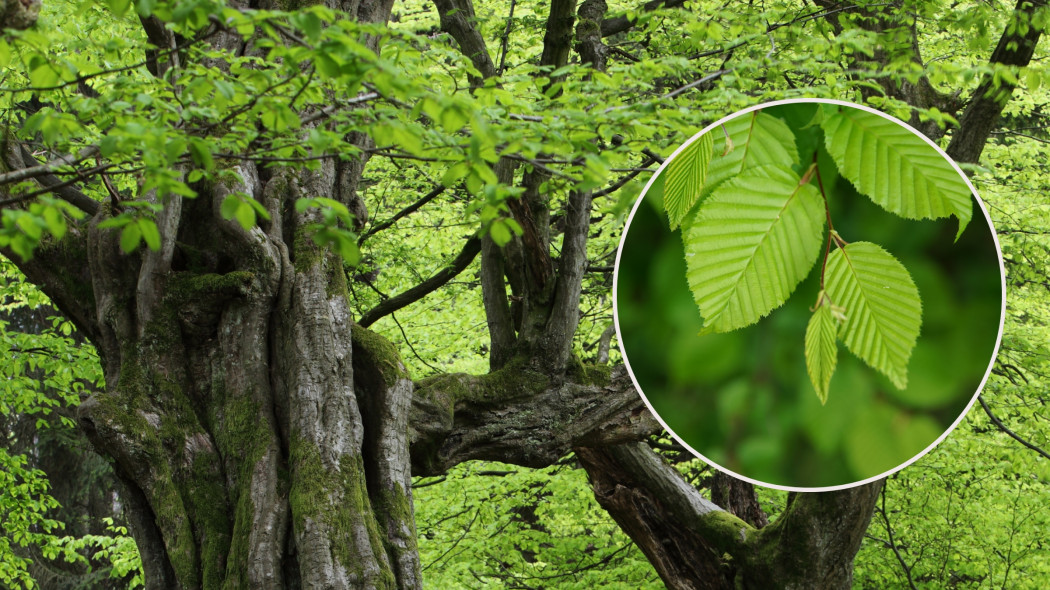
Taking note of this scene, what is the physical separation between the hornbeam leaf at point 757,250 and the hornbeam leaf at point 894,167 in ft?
0.56

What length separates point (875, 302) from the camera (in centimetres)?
197

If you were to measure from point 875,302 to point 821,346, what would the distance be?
152 millimetres

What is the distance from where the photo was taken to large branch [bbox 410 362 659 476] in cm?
555

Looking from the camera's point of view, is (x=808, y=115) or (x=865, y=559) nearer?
(x=808, y=115)

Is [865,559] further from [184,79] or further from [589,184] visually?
[184,79]

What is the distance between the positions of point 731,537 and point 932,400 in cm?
447

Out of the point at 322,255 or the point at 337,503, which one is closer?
the point at 337,503

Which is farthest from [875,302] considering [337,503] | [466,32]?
[466,32]

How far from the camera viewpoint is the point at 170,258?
4.64 m

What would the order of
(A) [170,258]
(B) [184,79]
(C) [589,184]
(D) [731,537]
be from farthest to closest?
(D) [731,537], (A) [170,258], (B) [184,79], (C) [589,184]

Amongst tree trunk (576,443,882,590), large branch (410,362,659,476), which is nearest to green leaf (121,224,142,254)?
large branch (410,362,659,476)

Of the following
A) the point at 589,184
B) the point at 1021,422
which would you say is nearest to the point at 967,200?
the point at 589,184

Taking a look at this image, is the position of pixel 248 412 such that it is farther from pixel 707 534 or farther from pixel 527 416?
pixel 707 534

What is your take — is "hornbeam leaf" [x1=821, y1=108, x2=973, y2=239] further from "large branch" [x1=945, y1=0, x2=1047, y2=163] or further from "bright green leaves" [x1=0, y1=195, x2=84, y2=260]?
"large branch" [x1=945, y1=0, x2=1047, y2=163]
